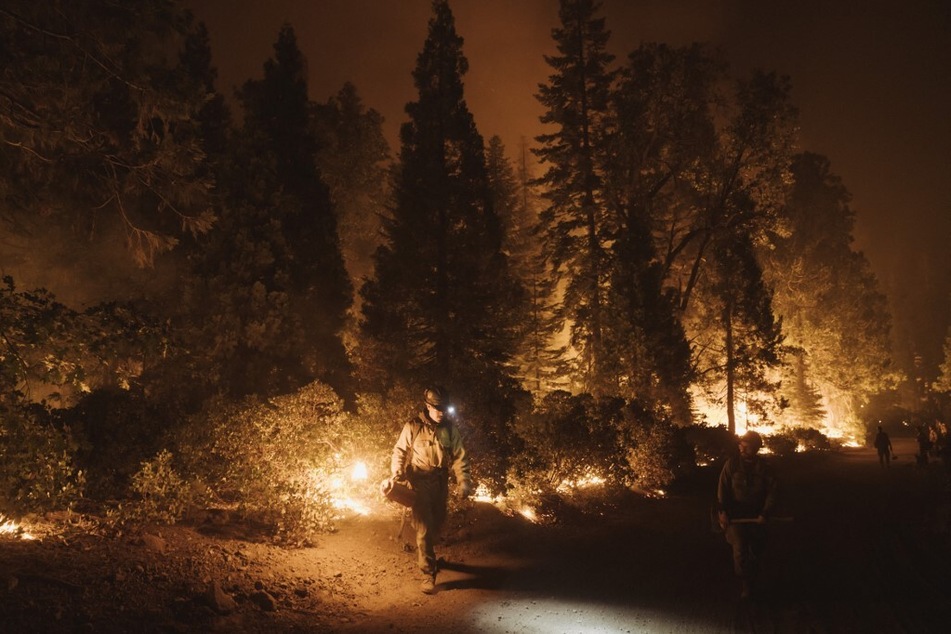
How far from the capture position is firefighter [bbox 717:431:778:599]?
283 inches

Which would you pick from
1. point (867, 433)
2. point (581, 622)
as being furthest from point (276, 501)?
point (867, 433)

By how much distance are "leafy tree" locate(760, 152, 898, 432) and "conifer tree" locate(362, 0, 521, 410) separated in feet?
86.9

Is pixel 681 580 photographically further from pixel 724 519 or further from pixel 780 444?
pixel 780 444

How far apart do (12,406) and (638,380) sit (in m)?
17.0

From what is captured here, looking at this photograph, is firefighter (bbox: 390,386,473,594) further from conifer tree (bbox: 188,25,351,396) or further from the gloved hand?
conifer tree (bbox: 188,25,351,396)

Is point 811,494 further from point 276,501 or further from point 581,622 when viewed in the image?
point 276,501

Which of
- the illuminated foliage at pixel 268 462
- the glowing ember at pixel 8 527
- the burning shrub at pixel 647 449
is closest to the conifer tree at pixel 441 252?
the burning shrub at pixel 647 449

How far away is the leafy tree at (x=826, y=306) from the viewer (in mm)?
38250

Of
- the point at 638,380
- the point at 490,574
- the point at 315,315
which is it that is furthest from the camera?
the point at 315,315

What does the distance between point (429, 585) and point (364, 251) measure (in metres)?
32.7

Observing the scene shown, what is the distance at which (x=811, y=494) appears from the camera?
16.6 metres

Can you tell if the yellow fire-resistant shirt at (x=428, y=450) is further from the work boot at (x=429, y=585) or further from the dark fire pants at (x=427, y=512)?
the work boot at (x=429, y=585)

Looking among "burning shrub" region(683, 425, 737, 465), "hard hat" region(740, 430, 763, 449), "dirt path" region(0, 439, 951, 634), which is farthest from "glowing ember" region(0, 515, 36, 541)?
"burning shrub" region(683, 425, 737, 465)

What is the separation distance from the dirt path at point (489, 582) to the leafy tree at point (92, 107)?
4421mm
